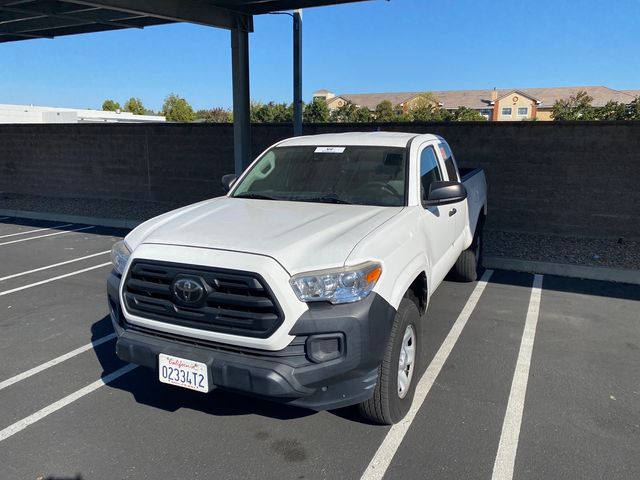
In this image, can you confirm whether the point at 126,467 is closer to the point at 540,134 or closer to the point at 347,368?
the point at 347,368

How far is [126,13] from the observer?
9820 millimetres

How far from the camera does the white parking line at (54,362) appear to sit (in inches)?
154

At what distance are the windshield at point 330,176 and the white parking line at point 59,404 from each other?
179 cm

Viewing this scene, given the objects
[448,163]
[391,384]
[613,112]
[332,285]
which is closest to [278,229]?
[332,285]

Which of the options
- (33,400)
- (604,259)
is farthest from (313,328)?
(604,259)

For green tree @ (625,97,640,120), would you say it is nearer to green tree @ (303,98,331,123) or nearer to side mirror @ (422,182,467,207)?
green tree @ (303,98,331,123)

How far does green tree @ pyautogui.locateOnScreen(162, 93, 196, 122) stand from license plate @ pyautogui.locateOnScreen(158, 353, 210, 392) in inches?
2659

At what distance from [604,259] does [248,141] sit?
706 cm

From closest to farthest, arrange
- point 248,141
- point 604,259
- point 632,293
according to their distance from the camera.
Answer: point 632,293, point 604,259, point 248,141

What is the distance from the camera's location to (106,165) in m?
13.3

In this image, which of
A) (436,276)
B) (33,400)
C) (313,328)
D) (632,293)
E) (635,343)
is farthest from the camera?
(632,293)

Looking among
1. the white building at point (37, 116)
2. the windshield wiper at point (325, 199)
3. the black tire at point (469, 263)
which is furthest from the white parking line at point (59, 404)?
the white building at point (37, 116)

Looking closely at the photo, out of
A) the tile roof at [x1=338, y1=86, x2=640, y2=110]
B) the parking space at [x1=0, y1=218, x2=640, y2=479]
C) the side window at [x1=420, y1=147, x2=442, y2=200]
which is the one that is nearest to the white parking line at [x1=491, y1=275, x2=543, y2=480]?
the parking space at [x1=0, y1=218, x2=640, y2=479]

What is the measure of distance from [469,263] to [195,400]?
4.00 m
